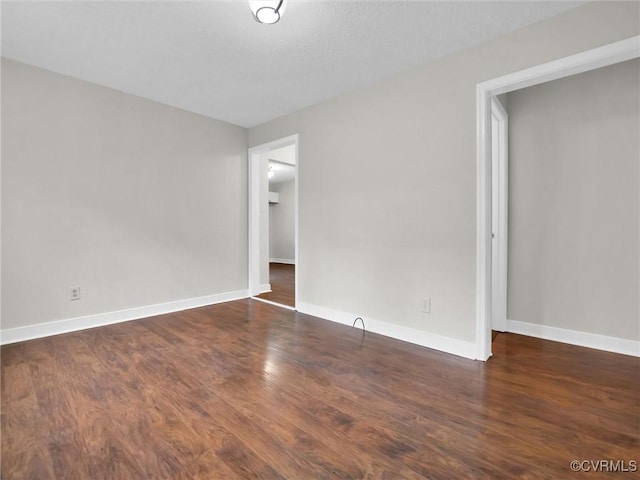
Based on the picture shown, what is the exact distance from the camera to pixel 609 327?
103 inches

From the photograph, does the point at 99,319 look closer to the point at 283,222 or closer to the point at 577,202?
the point at 577,202

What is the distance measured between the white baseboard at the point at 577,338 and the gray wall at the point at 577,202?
0.05 metres

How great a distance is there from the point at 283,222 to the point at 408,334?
25.2 ft

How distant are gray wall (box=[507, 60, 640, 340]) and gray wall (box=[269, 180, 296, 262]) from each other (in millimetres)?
7224

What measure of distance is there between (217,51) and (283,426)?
9.27 feet

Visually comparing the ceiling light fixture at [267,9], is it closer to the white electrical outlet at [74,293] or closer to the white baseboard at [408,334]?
the white baseboard at [408,334]

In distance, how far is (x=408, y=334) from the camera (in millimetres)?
2873

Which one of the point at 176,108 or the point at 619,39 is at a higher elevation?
the point at 176,108

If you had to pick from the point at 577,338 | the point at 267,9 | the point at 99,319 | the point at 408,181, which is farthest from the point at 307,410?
the point at 99,319

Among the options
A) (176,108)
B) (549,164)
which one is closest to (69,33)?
(176,108)

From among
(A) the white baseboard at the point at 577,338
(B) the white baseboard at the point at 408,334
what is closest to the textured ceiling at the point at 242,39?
(B) the white baseboard at the point at 408,334

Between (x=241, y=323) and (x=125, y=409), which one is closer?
(x=125, y=409)

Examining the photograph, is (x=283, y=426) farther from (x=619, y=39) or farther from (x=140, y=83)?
(x=140, y=83)

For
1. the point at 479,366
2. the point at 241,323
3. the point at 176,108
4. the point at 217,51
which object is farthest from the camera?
the point at 176,108
